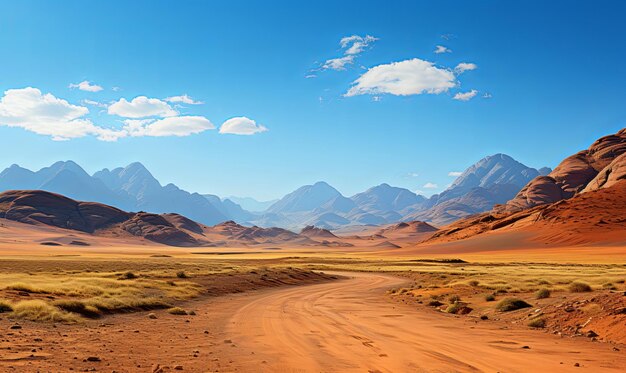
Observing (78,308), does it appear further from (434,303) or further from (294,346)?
(434,303)

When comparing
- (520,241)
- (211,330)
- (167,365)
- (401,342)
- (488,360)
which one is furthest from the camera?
(520,241)

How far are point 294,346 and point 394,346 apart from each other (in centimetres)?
318

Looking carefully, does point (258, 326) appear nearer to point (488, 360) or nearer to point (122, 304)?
point (122, 304)

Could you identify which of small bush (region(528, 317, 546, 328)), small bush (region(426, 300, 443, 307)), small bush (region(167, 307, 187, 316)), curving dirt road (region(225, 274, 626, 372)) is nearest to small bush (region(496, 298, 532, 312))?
curving dirt road (region(225, 274, 626, 372))

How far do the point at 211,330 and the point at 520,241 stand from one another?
472 feet

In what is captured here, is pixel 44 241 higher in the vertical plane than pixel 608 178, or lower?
lower

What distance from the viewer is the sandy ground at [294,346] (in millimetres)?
12555

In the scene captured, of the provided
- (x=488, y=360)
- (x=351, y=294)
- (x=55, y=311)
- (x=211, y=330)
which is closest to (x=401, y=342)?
(x=488, y=360)

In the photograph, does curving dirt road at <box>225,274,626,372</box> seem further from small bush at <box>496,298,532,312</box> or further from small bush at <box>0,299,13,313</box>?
small bush at <box>0,299,13,313</box>

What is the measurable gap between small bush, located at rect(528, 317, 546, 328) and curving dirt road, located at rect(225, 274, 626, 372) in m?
1.25

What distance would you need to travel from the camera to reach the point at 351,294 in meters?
38.4

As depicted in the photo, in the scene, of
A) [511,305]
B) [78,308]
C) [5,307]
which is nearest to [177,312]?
[78,308]

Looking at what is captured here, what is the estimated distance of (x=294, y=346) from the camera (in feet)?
51.0

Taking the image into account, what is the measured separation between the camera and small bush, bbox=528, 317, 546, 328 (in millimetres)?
20078
